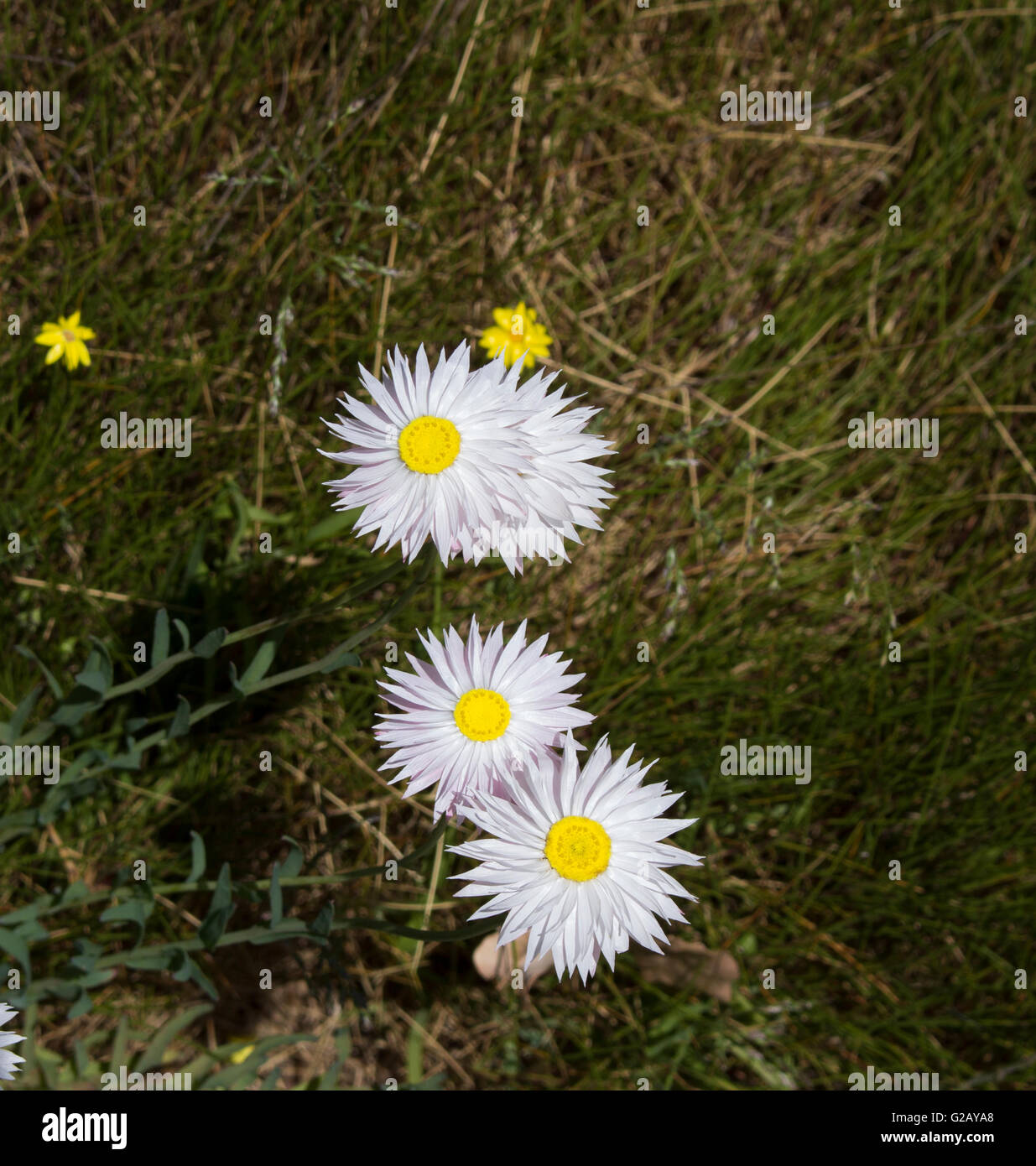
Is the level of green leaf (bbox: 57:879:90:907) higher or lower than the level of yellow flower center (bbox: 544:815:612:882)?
lower

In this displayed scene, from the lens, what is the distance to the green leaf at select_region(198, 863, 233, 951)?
1.91 meters

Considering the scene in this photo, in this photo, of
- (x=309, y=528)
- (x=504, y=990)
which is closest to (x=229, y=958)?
(x=504, y=990)

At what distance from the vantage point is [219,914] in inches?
76.0

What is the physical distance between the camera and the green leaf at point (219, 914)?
191 centimetres

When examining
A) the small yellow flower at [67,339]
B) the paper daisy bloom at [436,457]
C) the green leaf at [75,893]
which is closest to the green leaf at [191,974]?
the green leaf at [75,893]

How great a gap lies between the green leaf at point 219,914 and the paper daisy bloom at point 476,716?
485mm

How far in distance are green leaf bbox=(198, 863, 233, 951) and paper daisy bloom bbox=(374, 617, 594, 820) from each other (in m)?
0.48

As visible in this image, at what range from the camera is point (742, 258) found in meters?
3.03

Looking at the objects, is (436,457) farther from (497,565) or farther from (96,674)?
(497,565)

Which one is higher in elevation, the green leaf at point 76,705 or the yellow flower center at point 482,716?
the green leaf at point 76,705

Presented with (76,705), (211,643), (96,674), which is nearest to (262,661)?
(211,643)

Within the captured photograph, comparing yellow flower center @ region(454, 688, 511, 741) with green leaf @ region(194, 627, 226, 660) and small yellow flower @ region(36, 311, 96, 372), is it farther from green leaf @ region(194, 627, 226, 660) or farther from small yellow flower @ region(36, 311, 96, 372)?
small yellow flower @ region(36, 311, 96, 372)

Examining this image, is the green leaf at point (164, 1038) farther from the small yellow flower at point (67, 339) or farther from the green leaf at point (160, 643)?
the small yellow flower at point (67, 339)

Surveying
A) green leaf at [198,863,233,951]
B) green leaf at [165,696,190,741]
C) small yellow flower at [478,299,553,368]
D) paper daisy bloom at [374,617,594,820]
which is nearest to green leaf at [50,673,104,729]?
green leaf at [165,696,190,741]
